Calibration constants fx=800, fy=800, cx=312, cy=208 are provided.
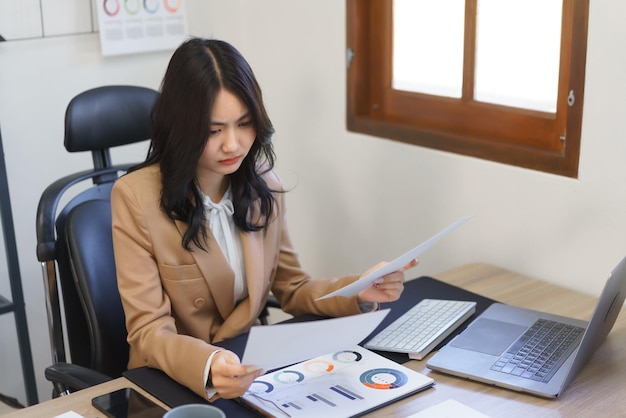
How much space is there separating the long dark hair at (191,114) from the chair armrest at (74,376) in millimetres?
308

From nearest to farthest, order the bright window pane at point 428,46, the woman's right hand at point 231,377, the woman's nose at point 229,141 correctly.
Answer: the woman's right hand at point 231,377
the woman's nose at point 229,141
the bright window pane at point 428,46

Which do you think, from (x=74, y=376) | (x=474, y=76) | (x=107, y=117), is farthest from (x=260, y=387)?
(x=474, y=76)

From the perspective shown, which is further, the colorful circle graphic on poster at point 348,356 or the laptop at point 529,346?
the colorful circle graphic on poster at point 348,356

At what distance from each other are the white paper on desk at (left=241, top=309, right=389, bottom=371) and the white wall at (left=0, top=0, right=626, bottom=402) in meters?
0.75

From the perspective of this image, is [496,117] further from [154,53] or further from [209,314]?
[154,53]

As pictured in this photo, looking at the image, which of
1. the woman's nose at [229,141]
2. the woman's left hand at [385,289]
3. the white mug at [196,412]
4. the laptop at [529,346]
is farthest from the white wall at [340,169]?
the white mug at [196,412]

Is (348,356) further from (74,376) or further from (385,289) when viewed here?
(74,376)

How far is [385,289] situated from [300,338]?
1.46ft

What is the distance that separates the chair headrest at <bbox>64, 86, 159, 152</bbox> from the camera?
175 cm

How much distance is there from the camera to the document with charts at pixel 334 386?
1.30 m

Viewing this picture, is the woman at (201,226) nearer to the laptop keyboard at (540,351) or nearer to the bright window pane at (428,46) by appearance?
the laptop keyboard at (540,351)

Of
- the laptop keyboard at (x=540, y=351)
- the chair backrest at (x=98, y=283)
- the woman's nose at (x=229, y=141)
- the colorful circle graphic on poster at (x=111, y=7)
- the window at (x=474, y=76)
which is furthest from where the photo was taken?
the colorful circle graphic on poster at (x=111, y=7)

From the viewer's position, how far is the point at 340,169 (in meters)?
2.37

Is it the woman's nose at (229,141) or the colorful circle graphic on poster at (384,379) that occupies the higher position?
the woman's nose at (229,141)
